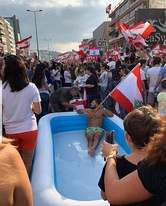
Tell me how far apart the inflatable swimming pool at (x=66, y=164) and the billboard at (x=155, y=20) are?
2029cm

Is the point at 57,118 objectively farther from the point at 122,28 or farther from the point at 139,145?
the point at 122,28

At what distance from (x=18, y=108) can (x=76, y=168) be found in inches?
85.1

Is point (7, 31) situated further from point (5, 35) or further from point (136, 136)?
point (136, 136)

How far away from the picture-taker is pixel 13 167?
1.08m

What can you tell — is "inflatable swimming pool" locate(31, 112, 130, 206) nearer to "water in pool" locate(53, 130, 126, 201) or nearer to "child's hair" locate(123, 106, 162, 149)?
"water in pool" locate(53, 130, 126, 201)

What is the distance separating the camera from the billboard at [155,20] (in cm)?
2444

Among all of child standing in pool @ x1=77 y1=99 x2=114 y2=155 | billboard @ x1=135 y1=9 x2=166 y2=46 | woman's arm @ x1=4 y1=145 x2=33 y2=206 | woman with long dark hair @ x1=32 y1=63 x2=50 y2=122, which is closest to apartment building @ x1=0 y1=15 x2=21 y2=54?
billboard @ x1=135 y1=9 x2=166 y2=46

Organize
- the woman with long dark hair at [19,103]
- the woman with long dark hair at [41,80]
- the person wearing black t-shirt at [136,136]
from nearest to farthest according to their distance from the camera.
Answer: the person wearing black t-shirt at [136,136]
the woman with long dark hair at [19,103]
the woman with long dark hair at [41,80]

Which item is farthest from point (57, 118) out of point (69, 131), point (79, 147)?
point (79, 147)

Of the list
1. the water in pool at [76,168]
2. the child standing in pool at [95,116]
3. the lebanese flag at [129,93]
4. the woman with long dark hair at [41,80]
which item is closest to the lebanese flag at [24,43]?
the child standing in pool at [95,116]

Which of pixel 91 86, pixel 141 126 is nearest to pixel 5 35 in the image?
pixel 91 86

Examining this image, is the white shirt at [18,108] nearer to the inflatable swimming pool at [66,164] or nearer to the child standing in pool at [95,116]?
the inflatable swimming pool at [66,164]

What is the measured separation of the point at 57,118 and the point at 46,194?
3.69m

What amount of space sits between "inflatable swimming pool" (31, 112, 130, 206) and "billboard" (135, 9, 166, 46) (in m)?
20.3
